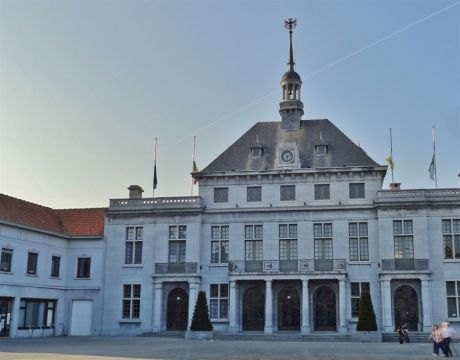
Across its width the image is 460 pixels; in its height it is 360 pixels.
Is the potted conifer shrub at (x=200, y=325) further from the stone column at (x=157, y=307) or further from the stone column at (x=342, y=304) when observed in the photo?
the stone column at (x=342, y=304)

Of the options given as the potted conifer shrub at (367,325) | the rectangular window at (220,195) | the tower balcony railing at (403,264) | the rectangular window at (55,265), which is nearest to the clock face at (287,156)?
the rectangular window at (220,195)

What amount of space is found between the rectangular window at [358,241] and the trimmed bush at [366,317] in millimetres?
4896

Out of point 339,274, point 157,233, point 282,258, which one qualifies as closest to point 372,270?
point 339,274

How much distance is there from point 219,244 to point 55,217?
12.6m

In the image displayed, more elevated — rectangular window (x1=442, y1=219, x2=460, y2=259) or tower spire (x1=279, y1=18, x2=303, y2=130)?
tower spire (x1=279, y1=18, x2=303, y2=130)

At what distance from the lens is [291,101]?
44.4m

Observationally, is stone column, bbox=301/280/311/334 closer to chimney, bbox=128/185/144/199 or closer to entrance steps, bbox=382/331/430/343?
entrance steps, bbox=382/331/430/343

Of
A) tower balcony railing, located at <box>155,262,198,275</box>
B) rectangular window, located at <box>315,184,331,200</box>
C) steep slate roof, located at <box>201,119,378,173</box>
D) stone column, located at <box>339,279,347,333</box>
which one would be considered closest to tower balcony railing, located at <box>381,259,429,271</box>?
stone column, located at <box>339,279,347,333</box>

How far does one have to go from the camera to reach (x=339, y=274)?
38.0m

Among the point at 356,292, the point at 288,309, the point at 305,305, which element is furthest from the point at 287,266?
the point at 356,292

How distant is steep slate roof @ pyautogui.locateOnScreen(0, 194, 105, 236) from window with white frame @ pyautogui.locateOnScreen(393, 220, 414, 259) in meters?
19.9

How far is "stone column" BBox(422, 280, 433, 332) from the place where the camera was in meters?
36.6

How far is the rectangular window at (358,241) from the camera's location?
39.1 m

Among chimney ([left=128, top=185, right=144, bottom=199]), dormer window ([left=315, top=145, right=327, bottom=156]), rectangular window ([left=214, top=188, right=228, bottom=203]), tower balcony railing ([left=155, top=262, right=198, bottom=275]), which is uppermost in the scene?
dormer window ([left=315, top=145, right=327, bottom=156])
